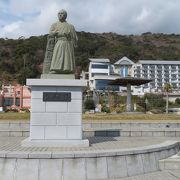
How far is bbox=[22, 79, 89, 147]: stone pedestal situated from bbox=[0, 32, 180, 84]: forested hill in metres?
74.7

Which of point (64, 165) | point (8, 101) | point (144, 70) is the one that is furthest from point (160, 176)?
point (144, 70)

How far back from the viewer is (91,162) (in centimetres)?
779

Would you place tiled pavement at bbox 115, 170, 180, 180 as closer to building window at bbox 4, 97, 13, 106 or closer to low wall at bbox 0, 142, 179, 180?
low wall at bbox 0, 142, 179, 180

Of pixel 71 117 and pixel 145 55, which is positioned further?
pixel 145 55

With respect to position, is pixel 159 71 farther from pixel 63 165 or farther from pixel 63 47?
pixel 63 165

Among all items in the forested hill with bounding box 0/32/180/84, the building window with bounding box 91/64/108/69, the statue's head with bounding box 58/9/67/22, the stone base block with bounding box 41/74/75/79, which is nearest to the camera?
the stone base block with bounding box 41/74/75/79

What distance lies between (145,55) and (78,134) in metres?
125

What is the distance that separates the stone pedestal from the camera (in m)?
9.86

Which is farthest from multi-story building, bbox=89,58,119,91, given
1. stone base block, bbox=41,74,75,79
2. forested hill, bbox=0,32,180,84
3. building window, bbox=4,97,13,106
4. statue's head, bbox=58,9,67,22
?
stone base block, bbox=41,74,75,79

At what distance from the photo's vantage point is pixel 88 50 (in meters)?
123

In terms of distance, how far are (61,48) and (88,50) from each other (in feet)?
372

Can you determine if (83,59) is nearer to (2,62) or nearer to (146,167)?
(2,62)

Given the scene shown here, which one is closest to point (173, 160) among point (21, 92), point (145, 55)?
point (21, 92)

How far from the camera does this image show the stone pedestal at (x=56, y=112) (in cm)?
986
